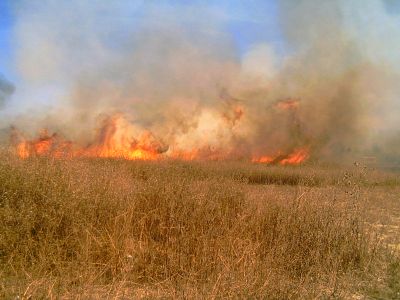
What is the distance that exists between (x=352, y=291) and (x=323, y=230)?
1.47 meters

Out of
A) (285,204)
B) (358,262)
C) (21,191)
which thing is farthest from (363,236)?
(21,191)

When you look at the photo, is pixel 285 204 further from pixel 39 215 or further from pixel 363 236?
pixel 39 215

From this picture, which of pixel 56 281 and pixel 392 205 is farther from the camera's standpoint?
pixel 392 205

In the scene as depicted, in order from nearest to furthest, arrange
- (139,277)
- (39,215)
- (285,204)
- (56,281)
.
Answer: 1. (56,281)
2. (139,277)
3. (39,215)
4. (285,204)

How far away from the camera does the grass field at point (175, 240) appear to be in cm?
554

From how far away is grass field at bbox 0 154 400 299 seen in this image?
5535 millimetres

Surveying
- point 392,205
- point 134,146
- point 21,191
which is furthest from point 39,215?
point 134,146

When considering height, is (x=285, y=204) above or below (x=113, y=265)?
above

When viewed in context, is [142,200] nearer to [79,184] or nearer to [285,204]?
[79,184]

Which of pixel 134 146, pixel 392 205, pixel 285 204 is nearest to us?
pixel 285 204

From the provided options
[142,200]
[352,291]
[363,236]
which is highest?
[142,200]

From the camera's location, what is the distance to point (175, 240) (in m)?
6.89

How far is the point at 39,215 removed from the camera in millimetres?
6621

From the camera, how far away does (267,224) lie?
7719 millimetres
